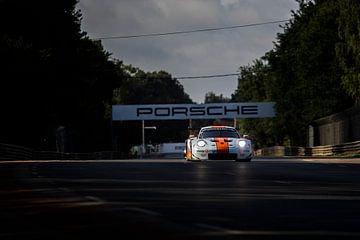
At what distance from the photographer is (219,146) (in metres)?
33.5

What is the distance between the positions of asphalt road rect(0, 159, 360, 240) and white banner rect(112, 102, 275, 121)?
7168 centimetres

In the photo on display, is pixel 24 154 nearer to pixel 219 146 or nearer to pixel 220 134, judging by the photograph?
pixel 220 134

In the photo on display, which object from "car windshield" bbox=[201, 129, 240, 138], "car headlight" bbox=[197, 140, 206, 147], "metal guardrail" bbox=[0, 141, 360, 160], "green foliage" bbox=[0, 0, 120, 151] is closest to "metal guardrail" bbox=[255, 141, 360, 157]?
"metal guardrail" bbox=[0, 141, 360, 160]

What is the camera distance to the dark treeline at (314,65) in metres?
53.4

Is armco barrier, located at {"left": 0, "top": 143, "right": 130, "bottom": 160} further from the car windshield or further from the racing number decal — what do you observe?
the racing number decal

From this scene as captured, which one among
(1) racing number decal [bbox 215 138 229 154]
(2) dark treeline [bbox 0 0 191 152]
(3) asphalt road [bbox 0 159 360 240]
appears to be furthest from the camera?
(2) dark treeline [bbox 0 0 191 152]

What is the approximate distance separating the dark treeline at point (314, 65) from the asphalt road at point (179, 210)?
3634 cm

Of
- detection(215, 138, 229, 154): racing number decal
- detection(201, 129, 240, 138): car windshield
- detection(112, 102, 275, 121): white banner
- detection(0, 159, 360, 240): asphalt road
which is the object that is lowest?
detection(0, 159, 360, 240): asphalt road

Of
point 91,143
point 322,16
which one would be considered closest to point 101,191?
point 322,16

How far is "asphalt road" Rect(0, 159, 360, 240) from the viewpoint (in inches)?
340

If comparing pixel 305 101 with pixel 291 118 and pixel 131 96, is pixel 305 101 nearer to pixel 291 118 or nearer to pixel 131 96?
pixel 291 118

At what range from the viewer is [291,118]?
81.7m

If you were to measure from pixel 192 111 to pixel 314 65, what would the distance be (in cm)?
2028

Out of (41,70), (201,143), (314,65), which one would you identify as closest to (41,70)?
(41,70)
